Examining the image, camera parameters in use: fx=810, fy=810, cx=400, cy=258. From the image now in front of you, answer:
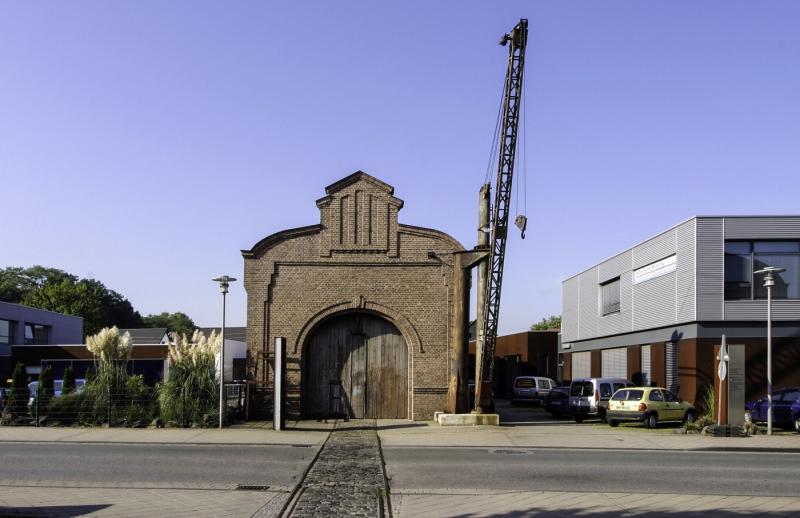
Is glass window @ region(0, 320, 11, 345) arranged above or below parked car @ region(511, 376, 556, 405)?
above

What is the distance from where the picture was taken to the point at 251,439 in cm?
2075

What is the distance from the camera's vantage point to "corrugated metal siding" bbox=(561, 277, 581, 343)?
152 feet

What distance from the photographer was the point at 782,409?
2522 centimetres

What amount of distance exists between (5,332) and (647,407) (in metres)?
→ 43.6

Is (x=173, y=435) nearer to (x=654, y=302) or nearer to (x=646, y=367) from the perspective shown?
(x=654, y=302)

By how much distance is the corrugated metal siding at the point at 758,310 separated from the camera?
28.2 m

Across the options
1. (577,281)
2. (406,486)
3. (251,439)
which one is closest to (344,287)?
(251,439)

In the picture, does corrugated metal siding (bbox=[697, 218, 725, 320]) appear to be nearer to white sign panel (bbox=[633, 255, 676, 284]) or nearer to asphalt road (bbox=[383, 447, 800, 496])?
white sign panel (bbox=[633, 255, 676, 284])

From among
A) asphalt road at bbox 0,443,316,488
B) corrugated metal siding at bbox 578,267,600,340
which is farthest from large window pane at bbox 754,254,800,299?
asphalt road at bbox 0,443,316,488

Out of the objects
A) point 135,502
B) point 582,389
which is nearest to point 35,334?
point 582,389

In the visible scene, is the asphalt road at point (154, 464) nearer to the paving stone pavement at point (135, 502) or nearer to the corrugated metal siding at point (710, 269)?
the paving stone pavement at point (135, 502)

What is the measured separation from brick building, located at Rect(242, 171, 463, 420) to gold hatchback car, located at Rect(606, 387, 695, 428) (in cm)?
571

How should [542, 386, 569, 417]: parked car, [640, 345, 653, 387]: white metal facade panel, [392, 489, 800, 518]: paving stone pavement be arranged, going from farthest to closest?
1. [640, 345, 653, 387]: white metal facade panel
2. [542, 386, 569, 417]: parked car
3. [392, 489, 800, 518]: paving stone pavement

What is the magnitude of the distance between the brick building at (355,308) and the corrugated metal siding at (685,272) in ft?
29.4
